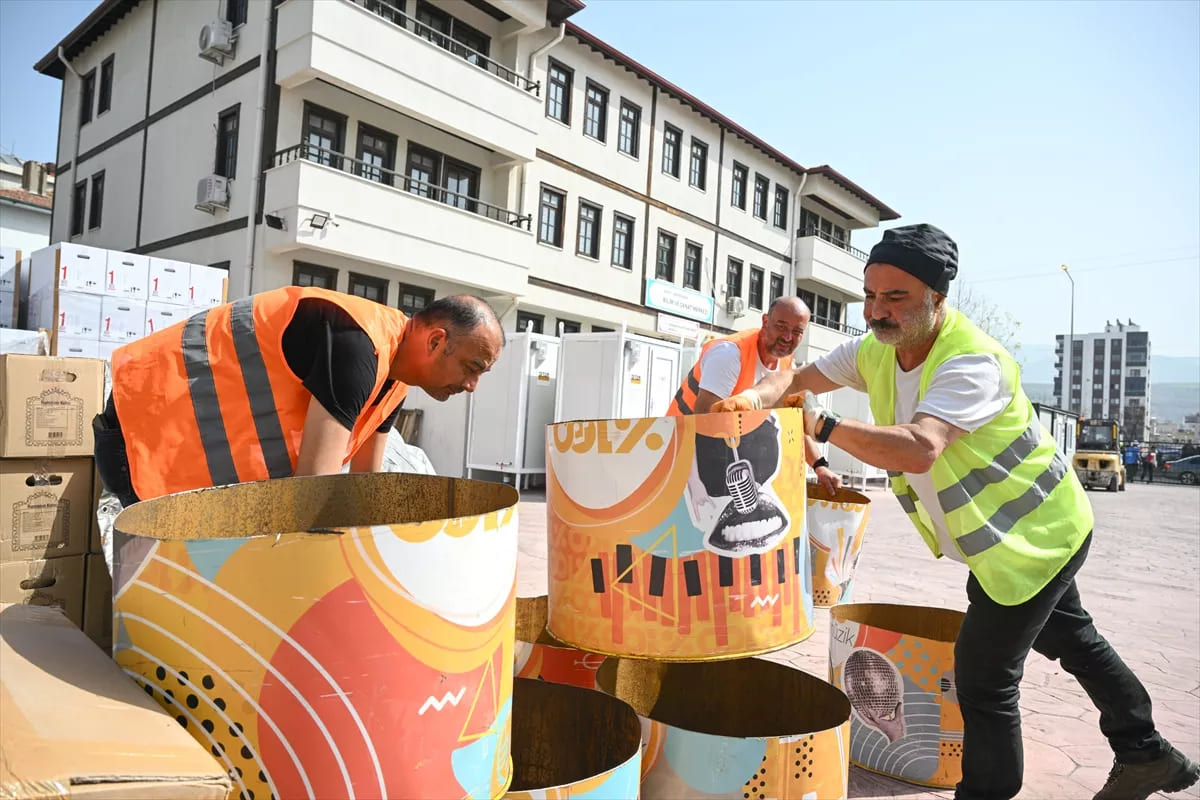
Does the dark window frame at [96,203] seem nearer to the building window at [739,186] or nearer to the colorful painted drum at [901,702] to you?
the building window at [739,186]

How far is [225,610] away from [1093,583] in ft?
27.9

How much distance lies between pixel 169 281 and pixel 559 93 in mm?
11459

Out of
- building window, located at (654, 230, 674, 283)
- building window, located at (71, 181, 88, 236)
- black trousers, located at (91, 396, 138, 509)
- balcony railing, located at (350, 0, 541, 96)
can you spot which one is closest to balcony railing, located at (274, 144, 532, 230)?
balcony railing, located at (350, 0, 541, 96)

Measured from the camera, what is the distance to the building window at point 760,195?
26.6 metres

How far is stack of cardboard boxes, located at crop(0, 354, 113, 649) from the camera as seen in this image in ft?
9.66

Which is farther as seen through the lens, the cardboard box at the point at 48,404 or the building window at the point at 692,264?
the building window at the point at 692,264

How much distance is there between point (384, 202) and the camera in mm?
15031

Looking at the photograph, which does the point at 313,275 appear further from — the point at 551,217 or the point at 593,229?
the point at 593,229

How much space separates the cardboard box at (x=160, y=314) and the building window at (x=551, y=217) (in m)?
9.46

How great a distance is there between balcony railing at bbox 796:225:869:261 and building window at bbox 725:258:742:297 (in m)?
4.00

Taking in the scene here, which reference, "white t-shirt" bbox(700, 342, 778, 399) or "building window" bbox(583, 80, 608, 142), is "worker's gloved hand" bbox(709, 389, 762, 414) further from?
"building window" bbox(583, 80, 608, 142)

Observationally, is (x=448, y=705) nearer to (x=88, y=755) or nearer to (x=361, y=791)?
(x=361, y=791)

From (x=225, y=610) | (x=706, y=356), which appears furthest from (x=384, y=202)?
(x=225, y=610)

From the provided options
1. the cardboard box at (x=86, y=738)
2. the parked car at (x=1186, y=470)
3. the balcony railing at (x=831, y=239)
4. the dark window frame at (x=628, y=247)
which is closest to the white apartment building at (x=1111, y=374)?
the parked car at (x=1186, y=470)
